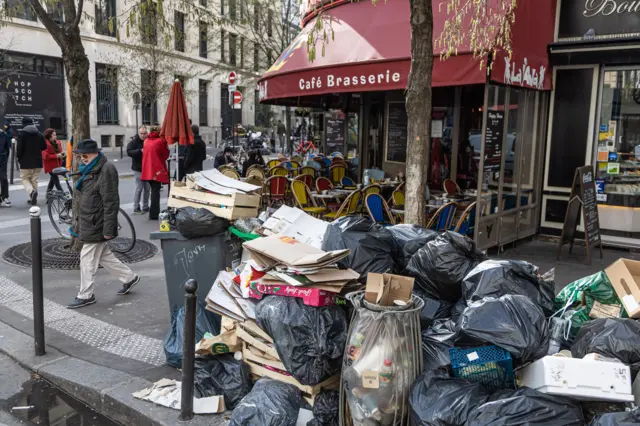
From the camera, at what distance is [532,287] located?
355cm

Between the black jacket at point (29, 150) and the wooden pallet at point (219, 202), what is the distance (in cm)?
823

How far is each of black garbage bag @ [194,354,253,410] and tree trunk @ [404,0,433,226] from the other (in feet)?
7.60

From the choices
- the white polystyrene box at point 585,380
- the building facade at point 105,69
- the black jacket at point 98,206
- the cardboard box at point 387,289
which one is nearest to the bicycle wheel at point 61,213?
the black jacket at point 98,206

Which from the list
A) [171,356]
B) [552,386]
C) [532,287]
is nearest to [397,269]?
[532,287]

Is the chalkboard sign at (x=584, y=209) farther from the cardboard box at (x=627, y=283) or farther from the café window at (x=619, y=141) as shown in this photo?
the cardboard box at (x=627, y=283)

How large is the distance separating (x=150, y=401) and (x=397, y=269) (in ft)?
6.32

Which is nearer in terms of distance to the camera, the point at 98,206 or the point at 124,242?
the point at 98,206

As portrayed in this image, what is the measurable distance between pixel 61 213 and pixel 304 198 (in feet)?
12.7

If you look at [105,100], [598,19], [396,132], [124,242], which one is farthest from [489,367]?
[105,100]

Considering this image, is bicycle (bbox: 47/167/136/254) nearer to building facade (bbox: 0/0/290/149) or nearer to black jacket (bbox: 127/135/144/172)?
black jacket (bbox: 127/135/144/172)

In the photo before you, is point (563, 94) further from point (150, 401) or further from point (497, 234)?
point (150, 401)

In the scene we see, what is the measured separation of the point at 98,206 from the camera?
5.77 metres

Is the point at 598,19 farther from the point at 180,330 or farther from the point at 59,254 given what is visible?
the point at 59,254

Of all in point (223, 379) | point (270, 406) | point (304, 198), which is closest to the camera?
point (270, 406)
